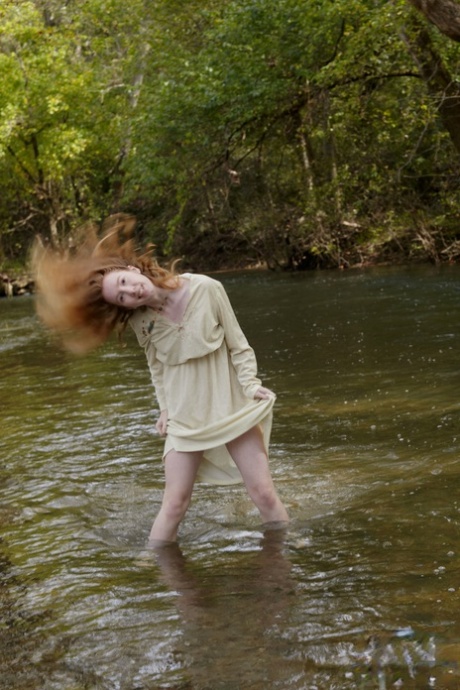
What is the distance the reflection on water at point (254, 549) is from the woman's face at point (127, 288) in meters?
1.43

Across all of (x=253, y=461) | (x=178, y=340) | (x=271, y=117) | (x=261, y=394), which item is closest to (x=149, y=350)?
(x=178, y=340)

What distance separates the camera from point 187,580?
16.0 ft

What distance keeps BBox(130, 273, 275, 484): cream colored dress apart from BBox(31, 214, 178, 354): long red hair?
0.16 m

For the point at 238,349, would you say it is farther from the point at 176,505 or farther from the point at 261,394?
the point at 176,505

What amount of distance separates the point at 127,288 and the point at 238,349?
717mm

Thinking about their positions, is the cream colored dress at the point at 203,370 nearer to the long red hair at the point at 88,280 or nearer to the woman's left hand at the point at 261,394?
the woman's left hand at the point at 261,394

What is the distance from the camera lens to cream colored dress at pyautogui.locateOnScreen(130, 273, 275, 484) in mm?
5262

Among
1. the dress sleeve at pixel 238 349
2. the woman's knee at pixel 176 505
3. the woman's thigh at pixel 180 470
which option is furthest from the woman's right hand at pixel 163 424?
the dress sleeve at pixel 238 349

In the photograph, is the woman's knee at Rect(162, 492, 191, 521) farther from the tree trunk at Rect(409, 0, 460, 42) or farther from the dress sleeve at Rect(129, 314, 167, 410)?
the tree trunk at Rect(409, 0, 460, 42)

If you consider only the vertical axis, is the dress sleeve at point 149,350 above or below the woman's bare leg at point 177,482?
above

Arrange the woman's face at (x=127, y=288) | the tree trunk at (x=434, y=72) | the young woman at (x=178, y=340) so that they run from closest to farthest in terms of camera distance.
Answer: the woman's face at (x=127, y=288), the young woman at (x=178, y=340), the tree trunk at (x=434, y=72)

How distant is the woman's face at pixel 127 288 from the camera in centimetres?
515

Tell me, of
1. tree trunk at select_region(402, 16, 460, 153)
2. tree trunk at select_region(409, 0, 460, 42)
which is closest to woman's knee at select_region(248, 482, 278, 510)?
tree trunk at select_region(409, 0, 460, 42)

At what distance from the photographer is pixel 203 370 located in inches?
209
